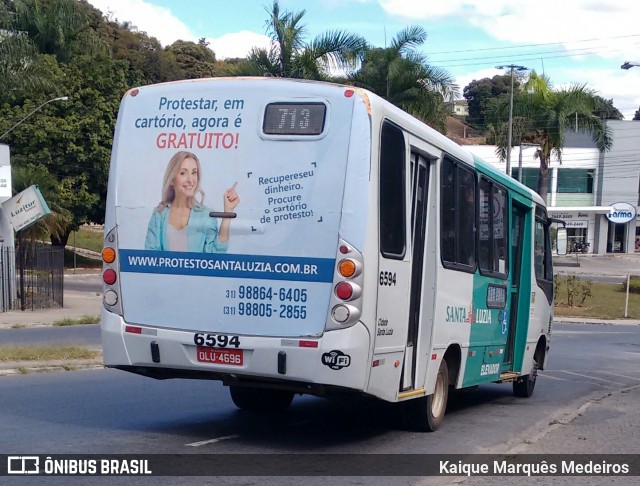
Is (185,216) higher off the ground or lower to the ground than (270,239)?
higher

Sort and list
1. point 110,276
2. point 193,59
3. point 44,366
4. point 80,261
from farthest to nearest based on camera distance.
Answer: point 193,59 → point 80,261 → point 44,366 → point 110,276

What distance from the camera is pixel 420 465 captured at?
841 cm

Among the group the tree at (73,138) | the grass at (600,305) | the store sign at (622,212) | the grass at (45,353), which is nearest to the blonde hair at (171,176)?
the grass at (45,353)

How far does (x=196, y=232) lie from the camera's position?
27.8 feet

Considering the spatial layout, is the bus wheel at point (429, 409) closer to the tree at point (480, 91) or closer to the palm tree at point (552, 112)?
the palm tree at point (552, 112)

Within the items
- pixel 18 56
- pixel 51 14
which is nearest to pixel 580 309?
pixel 18 56

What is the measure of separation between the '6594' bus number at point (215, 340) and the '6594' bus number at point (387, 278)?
1384 millimetres

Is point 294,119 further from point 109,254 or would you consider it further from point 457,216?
point 457,216

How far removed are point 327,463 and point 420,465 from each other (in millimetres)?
850

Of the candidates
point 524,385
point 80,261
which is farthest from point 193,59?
point 524,385

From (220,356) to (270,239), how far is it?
3.74 feet

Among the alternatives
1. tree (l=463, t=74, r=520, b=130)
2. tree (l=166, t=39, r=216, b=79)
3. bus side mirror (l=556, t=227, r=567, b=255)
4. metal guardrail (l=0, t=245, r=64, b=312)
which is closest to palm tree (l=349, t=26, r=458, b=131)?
metal guardrail (l=0, t=245, r=64, b=312)

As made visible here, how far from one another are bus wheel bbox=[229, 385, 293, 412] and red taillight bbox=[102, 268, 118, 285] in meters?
2.60

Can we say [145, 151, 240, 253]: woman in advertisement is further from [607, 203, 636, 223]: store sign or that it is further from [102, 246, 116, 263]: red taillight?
[607, 203, 636, 223]: store sign
